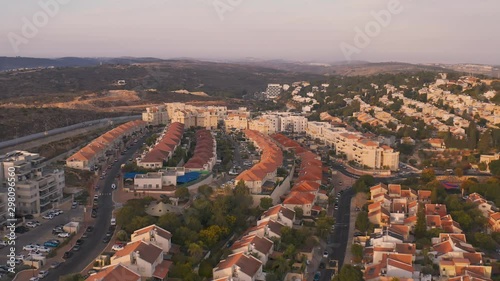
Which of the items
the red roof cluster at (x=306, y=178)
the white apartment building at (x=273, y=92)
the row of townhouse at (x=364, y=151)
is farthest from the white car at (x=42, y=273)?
the white apartment building at (x=273, y=92)

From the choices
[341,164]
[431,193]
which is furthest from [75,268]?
[341,164]

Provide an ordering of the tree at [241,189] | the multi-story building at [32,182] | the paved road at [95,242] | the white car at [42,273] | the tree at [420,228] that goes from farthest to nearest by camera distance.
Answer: the tree at [241,189]
the multi-story building at [32,182]
the tree at [420,228]
the paved road at [95,242]
the white car at [42,273]

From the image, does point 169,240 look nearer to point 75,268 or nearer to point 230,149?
point 75,268

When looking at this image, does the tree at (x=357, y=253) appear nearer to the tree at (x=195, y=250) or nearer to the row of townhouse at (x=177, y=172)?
the tree at (x=195, y=250)

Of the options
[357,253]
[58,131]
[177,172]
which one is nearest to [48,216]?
[177,172]

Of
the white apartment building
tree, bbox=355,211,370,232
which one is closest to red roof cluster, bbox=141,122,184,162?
tree, bbox=355,211,370,232
